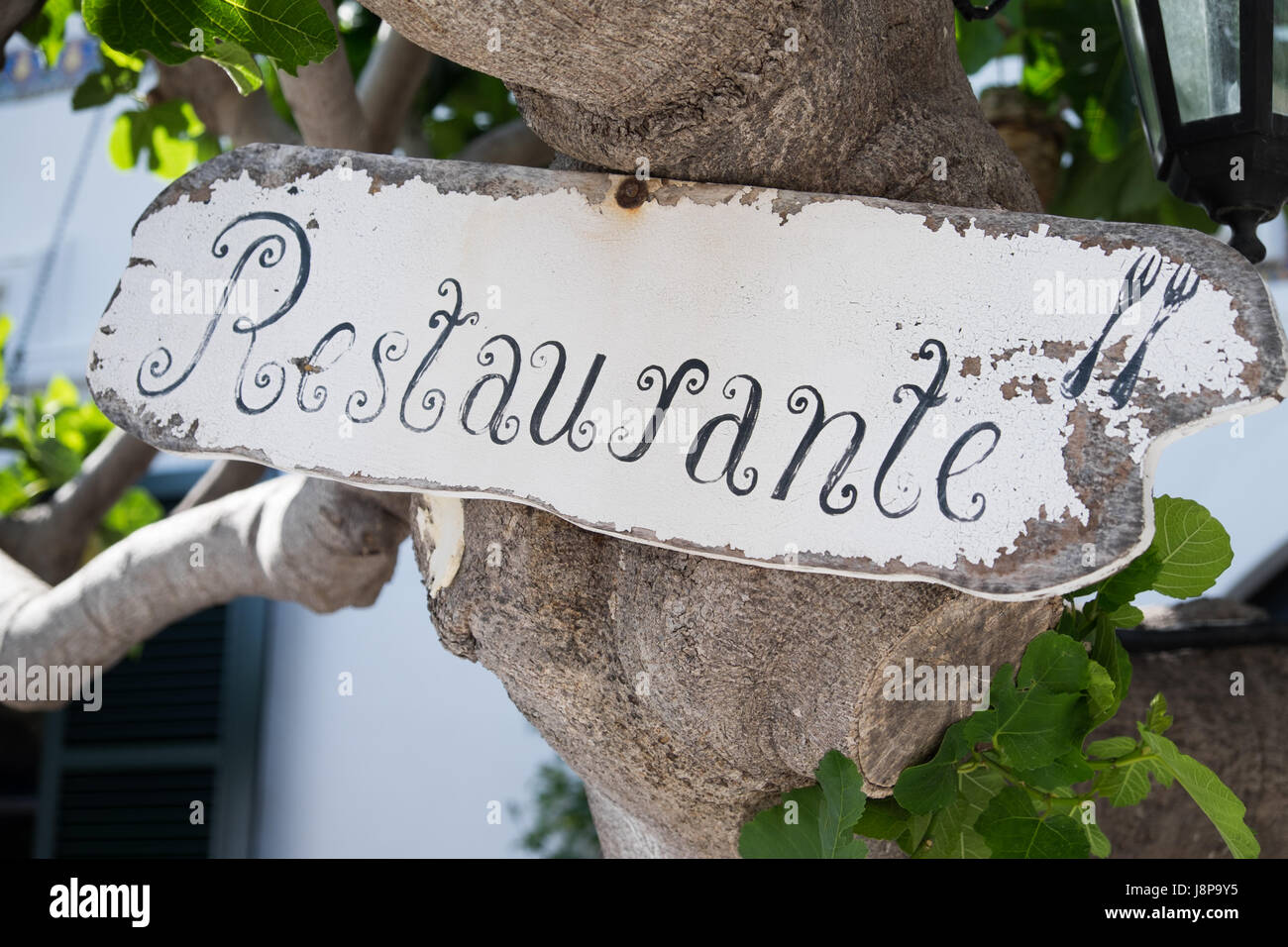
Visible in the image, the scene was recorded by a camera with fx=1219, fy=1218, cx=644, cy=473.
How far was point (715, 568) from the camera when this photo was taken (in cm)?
96

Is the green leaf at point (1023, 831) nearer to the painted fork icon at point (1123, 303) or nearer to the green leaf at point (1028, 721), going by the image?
the green leaf at point (1028, 721)

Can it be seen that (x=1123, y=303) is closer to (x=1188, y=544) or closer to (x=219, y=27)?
(x=1188, y=544)

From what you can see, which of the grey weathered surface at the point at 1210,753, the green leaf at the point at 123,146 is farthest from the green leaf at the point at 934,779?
the green leaf at the point at 123,146

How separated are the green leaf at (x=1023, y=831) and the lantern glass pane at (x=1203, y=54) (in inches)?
23.0

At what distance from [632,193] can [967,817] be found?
0.57 metres

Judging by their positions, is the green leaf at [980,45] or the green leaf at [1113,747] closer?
the green leaf at [1113,747]

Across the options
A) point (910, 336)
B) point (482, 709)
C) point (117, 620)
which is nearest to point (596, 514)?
point (910, 336)

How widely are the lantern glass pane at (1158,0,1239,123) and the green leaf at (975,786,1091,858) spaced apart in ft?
1.92

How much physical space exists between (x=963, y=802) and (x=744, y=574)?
0.85ft

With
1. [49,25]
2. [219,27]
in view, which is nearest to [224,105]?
[49,25]

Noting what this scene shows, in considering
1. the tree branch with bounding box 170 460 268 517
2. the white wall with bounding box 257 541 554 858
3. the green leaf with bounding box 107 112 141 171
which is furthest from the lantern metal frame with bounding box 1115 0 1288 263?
the white wall with bounding box 257 541 554 858

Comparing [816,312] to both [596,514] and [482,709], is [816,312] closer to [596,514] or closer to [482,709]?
[596,514]

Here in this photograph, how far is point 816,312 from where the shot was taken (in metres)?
0.90

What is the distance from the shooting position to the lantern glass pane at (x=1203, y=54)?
99 cm
